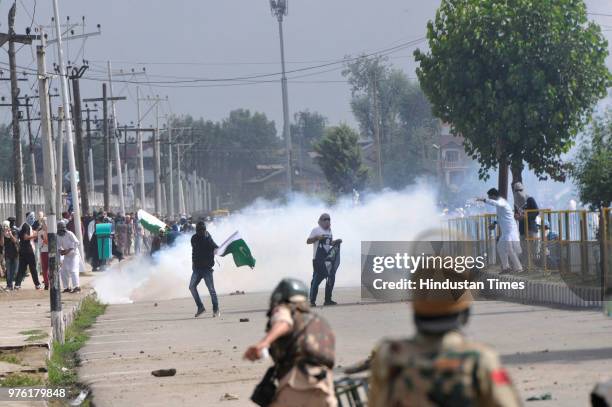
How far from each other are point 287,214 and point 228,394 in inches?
1322

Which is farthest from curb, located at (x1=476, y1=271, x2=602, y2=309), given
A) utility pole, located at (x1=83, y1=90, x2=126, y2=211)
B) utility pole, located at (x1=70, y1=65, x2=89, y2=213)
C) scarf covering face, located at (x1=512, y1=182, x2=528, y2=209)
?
utility pole, located at (x1=83, y1=90, x2=126, y2=211)

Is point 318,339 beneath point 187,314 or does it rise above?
above

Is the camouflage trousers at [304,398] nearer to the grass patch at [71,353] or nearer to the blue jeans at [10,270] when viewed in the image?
the grass patch at [71,353]

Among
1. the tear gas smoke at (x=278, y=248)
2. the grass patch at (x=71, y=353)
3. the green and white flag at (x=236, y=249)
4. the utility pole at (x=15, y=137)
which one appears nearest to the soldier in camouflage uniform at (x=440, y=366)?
the grass patch at (x=71, y=353)

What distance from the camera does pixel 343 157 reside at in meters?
115

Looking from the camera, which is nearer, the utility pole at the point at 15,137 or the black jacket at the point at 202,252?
the black jacket at the point at 202,252

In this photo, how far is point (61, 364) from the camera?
16891 millimetres

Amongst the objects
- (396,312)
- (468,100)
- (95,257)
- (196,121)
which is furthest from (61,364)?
(196,121)

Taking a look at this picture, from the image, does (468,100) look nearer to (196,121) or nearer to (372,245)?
(372,245)

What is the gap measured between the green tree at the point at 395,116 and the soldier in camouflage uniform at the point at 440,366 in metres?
122

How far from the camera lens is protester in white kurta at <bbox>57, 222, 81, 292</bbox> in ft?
94.8

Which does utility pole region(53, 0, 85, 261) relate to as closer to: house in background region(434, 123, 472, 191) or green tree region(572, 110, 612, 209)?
green tree region(572, 110, 612, 209)

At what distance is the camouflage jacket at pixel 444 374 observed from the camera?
464cm

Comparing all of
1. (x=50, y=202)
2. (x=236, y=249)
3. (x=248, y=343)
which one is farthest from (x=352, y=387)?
(x=236, y=249)
